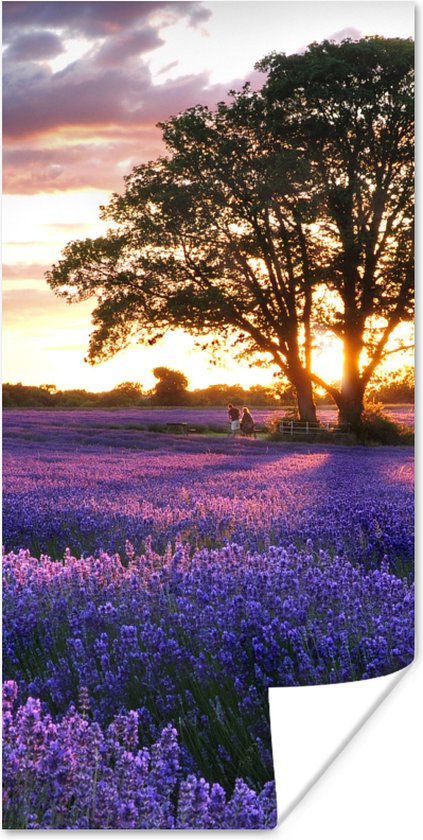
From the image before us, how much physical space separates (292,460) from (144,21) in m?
1.85

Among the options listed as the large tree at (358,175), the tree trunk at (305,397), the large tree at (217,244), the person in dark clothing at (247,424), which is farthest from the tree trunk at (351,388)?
the person in dark clothing at (247,424)

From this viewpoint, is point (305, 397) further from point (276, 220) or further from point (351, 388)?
point (276, 220)

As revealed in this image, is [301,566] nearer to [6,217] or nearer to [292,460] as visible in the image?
[292,460]

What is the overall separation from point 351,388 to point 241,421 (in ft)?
1.82

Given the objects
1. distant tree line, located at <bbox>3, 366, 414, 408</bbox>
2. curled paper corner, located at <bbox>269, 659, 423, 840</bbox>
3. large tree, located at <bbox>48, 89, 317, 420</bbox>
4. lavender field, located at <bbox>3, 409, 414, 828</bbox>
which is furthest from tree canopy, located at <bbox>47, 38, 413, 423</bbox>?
curled paper corner, located at <bbox>269, 659, 423, 840</bbox>

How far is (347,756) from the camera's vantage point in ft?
10.6

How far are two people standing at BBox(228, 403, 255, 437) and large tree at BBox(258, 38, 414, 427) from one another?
34cm

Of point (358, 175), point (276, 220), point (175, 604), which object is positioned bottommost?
point (175, 604)

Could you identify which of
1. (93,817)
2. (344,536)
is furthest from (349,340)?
(93,817)

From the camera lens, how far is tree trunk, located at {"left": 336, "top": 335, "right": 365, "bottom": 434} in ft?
12.7

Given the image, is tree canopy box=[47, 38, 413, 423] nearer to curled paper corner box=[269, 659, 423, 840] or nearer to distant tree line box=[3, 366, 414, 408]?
distant tree line box=[3, 366, 414, 408]

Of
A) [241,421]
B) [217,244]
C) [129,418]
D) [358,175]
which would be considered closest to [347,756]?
[241,421]

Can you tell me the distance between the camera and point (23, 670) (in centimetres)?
301

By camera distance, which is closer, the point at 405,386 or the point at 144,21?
the point at 144,21
